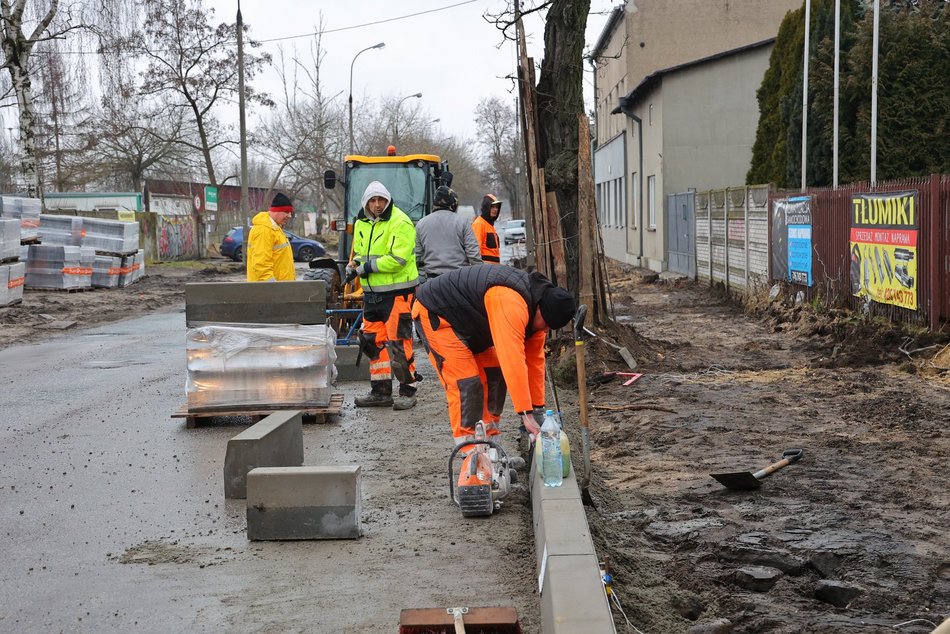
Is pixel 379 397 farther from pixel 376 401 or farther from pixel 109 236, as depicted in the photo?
pixel 109 236

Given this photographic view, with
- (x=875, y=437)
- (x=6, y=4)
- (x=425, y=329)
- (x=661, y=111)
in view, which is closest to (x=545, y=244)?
(x=875, y=437)

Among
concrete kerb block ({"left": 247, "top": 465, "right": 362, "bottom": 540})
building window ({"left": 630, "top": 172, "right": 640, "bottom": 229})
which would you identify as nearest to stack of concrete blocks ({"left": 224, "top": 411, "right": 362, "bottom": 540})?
concrete kerb block ({"left": 247, "top": 465, "right": 362, "bottom": 540})

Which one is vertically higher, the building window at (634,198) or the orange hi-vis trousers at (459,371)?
the building window at (634,198)

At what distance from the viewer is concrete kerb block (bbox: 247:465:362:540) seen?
5.79 metres

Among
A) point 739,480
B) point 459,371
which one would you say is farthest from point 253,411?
point 739,480

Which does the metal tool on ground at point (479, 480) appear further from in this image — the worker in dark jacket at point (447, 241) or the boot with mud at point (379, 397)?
the worker in dark jacket at point (447, 241)

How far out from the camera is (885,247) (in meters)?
12.5

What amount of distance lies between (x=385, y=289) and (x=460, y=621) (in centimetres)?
579

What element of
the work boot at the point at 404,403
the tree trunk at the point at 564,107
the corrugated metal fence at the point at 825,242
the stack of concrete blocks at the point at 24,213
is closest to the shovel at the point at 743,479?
the work boot at the point at 404,403

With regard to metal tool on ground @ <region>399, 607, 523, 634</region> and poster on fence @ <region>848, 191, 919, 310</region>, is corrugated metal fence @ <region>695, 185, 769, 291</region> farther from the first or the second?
metal tool on ground @ <region>399, 607, 523, 634</region>

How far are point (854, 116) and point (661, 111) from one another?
10072 millimetres

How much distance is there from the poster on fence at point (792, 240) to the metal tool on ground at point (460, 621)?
1214cm

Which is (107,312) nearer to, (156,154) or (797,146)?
(797,146)

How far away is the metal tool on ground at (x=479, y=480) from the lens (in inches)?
237
